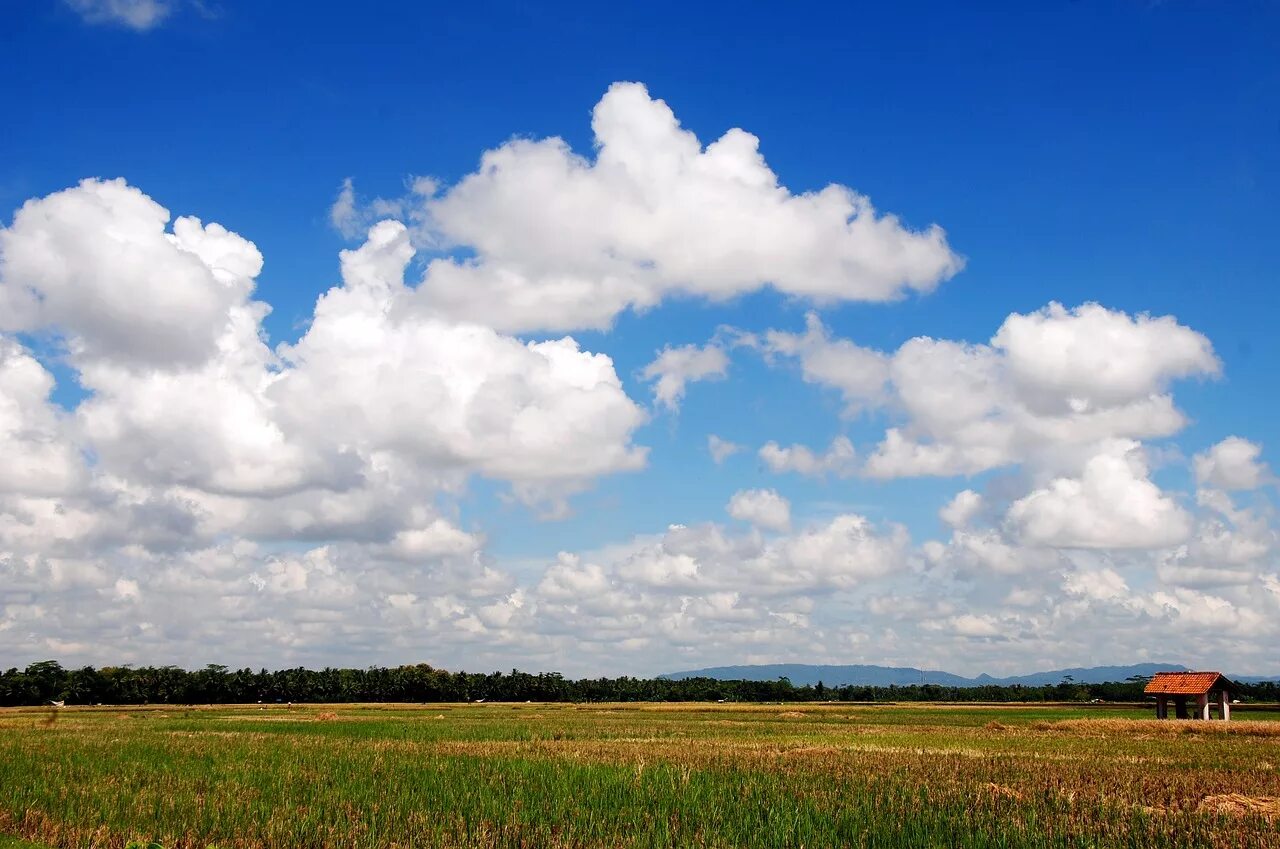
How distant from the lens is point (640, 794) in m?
19.3

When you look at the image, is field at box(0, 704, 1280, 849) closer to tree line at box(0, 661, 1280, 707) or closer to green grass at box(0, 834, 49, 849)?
green grass at box(0, 834, 49, 849)

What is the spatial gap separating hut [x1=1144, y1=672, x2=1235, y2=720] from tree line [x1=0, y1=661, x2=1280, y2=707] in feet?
193

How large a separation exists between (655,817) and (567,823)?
1.64m

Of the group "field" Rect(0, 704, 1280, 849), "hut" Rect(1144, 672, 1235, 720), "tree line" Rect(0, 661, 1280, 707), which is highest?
"field" Rect(0, 704, 1280, 849)

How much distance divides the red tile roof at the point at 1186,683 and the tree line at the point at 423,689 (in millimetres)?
58799

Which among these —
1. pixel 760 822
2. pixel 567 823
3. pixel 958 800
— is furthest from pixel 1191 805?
pixel 567 823

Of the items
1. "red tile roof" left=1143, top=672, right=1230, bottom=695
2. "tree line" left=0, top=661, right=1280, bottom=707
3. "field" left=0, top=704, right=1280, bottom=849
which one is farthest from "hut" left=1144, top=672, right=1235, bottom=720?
"tree line" left=0, top=661, right=1280, bottom=707

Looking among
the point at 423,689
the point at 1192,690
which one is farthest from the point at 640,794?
the point at 423,689

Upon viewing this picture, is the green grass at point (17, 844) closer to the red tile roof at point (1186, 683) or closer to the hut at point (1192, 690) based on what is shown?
the hut at point (1192, 690)

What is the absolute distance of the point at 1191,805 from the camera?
725 inches

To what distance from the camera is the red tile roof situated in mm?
57719

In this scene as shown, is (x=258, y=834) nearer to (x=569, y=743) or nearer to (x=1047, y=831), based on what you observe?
(x=1047, y=831)

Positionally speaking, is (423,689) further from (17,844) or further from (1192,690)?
(17,844)

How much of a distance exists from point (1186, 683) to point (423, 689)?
121108mm
